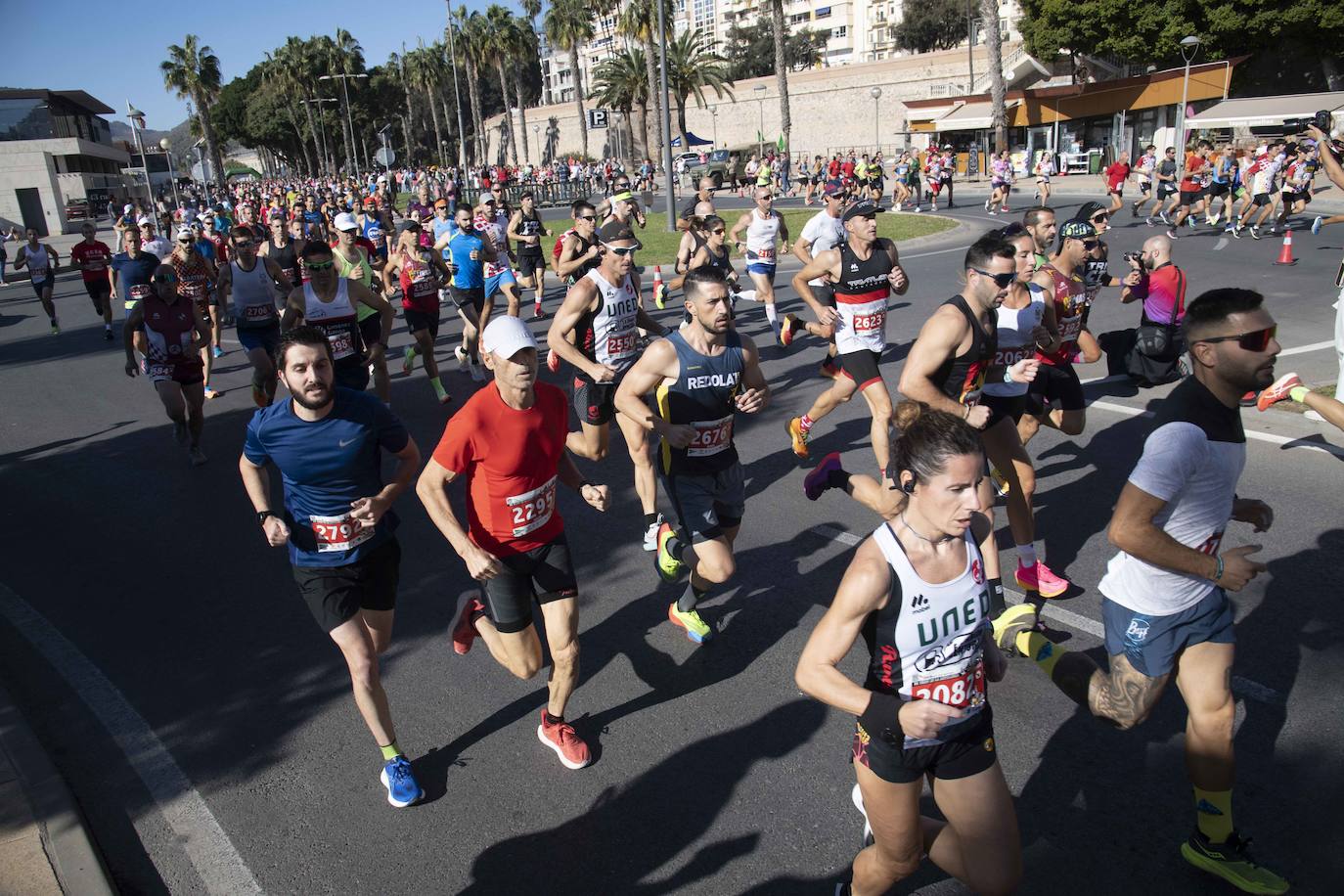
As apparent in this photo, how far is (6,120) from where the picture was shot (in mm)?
71625

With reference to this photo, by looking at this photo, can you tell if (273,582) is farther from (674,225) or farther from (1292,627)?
(674,225)

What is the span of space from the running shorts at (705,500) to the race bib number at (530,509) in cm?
110

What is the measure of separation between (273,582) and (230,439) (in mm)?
4278

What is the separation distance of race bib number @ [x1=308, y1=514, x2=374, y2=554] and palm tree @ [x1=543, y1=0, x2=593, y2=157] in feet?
218

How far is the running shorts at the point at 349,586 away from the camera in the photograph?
3902 mm

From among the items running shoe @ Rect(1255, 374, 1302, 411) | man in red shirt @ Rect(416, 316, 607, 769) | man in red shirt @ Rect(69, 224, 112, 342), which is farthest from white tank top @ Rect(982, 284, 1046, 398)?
man in red shirt @ Rect(69, 224, 112, 342)

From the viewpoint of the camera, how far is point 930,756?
267cm

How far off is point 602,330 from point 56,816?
483 centimetres

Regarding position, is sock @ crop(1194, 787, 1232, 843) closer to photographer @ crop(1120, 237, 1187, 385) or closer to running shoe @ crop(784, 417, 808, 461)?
running shoe @ crop(784, 417, 808, 461)

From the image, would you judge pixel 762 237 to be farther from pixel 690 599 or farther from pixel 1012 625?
pixel 1012 625

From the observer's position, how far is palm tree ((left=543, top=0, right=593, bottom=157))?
66625mm

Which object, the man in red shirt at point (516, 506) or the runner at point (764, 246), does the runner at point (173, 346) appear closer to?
the man in red shirt at point (516, 506)

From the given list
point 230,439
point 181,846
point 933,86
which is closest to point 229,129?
point 933,86

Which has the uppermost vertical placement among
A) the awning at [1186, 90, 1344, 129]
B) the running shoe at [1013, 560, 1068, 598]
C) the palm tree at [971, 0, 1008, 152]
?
the palm tree at [971, 0, 1008, 152]
